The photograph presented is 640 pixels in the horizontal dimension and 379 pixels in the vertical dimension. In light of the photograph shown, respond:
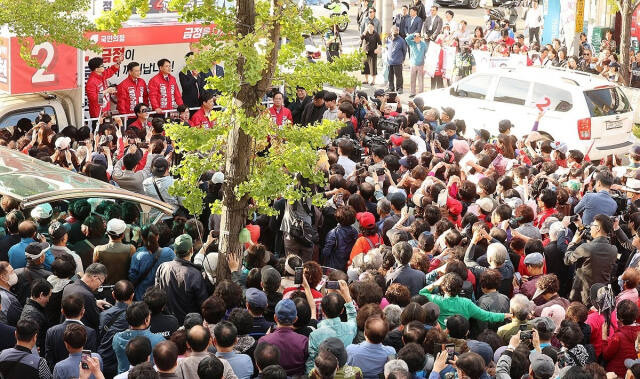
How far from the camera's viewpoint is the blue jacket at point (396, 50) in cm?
2292

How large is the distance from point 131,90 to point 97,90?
797mm

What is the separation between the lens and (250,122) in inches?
347

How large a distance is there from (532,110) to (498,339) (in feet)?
33.6

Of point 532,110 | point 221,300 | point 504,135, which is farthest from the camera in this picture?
point 532,110

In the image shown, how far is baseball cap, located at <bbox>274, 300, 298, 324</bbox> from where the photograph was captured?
26.1 feet

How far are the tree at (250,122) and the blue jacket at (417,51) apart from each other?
1384cm

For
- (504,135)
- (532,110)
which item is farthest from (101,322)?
(532,110)

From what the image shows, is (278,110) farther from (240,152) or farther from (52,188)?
(240,152)

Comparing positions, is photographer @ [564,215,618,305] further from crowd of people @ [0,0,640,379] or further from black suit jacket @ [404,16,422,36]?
black suit jacket @ [404,16,422,36]

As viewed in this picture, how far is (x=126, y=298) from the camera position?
851 centimetres

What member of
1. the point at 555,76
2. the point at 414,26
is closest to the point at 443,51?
the point at 414,26

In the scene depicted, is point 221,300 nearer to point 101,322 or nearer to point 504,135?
point 101,322

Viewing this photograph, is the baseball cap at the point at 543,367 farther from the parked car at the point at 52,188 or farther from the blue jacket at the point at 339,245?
the parked car at the point at 52,188

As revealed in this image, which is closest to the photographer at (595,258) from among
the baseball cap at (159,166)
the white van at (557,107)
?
the baseball cap at (159,166)
